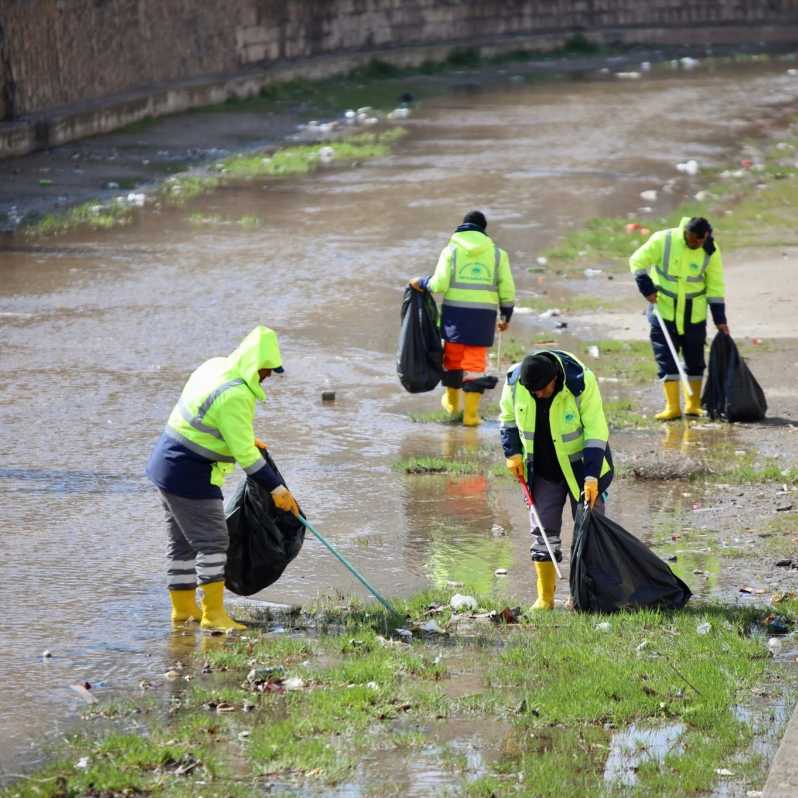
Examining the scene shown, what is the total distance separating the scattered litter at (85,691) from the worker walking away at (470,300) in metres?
5.28

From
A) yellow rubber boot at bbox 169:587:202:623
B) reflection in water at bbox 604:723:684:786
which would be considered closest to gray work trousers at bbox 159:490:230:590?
yellow rubber boot at bbox 169:587:202:623

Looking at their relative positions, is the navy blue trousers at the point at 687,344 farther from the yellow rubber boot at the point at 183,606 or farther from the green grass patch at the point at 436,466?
the yellow rubber boot at the point at 183,606

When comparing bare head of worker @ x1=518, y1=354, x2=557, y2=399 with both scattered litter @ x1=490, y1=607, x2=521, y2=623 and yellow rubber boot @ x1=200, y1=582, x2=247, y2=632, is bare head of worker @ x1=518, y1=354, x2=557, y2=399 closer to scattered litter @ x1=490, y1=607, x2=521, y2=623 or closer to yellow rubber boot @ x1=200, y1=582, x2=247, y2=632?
scattered litter @ x1=490, y1=607, x2=521, y2=623

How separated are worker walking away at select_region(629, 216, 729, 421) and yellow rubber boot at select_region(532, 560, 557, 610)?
4001mm

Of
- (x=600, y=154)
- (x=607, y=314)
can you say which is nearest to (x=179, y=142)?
(x=600, y=154)

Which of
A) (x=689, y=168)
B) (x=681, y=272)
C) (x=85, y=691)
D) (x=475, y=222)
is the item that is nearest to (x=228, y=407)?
(x=85, y=691)

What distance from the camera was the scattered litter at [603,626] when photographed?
759 cm

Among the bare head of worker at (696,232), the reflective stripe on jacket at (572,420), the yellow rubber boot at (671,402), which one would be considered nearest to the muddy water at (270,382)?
the reflective stripe on jacket at (572,420)

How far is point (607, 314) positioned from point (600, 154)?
996cm

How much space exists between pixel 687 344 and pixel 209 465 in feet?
18.0

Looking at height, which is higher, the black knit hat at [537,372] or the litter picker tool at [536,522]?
the black knit hat at [537,372]

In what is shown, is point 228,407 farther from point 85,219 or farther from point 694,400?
point 85,219

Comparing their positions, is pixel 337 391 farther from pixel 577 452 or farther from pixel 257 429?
pixel 577 452

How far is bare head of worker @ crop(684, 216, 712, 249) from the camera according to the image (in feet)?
38.7
